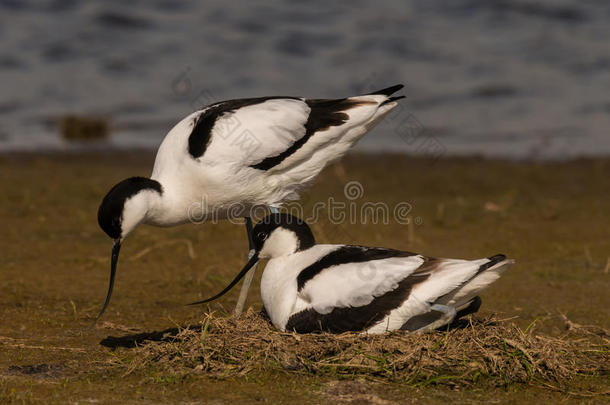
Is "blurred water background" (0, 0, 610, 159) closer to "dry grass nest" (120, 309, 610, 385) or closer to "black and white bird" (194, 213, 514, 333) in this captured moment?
"black and white bird" (194, 213, 514, 333)

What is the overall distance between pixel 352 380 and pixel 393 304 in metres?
0.54

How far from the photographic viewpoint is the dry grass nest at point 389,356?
3865 mm

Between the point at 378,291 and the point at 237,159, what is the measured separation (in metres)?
1.20

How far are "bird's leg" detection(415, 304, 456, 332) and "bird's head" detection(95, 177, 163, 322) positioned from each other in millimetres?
1613

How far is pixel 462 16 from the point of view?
17188 millimetres

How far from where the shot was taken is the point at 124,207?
4.52 m

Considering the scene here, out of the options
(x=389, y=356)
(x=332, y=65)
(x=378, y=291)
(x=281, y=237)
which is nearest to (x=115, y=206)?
(x=281, y=237)

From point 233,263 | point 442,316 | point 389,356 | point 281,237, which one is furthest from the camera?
point 233,263

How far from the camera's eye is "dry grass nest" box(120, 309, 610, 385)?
3.87 m

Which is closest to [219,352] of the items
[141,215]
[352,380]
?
[352,380]

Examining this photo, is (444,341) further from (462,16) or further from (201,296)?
(462,16)
